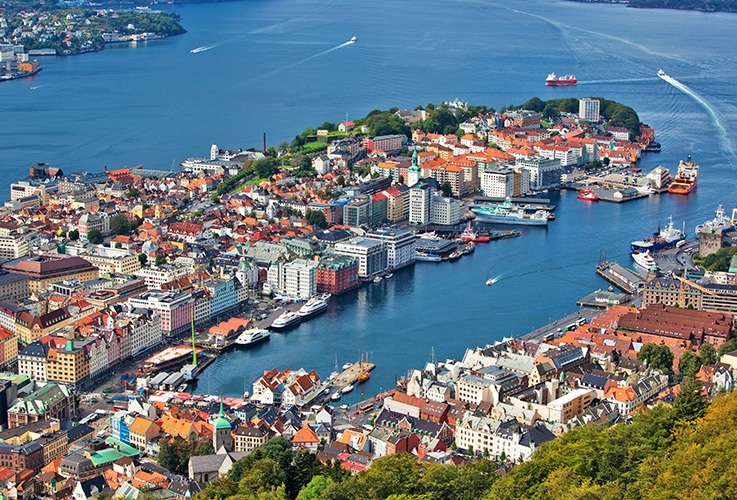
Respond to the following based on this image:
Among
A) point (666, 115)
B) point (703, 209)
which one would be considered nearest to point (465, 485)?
point (703, 209)

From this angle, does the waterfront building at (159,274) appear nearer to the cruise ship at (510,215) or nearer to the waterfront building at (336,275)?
the waterfront building at (336,275)

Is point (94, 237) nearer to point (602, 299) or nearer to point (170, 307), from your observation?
point (170, 307)

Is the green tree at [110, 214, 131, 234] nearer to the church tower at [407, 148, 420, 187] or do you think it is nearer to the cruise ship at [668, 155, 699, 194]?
the church tower at [407, 148, 420, 187]

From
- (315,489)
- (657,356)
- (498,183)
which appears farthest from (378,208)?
(315,489)

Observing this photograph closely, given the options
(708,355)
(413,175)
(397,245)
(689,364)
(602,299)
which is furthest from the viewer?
(413,175)

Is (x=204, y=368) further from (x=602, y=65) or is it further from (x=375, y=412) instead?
(x=602, y=65)

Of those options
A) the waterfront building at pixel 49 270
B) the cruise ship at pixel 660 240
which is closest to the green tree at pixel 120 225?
the waterfront building at pixel 49 270

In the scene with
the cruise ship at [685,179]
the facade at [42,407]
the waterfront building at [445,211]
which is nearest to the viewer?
the facade at [42,407]
